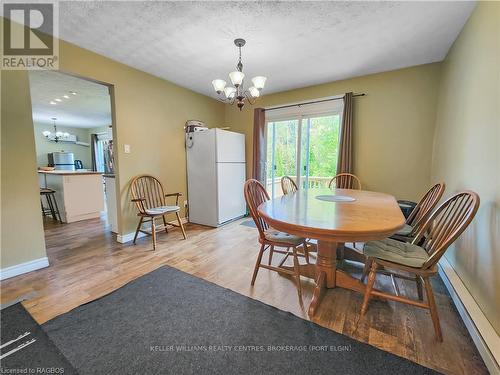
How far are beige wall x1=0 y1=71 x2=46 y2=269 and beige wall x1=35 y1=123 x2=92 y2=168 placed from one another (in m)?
5.86

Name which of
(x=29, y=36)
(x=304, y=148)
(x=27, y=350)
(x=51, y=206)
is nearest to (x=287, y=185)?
(x=304, y=148)

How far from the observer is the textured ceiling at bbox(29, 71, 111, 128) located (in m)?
3.36

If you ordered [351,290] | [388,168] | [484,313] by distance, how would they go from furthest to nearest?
[388,168], [351,290], [484,313]

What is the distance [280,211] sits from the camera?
150 cm

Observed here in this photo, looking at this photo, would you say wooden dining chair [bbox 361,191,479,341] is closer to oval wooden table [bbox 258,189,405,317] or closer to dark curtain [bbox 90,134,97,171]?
oval wooden table [bbox 258,189,405,317]

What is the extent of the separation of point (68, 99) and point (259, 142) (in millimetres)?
4136

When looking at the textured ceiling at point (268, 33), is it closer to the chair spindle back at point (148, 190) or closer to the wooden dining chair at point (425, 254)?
the chair spindle back at point (148, 190)

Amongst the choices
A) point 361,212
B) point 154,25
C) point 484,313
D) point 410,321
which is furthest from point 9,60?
point 484,313

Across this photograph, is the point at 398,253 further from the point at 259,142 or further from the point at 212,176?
the point at 259,142

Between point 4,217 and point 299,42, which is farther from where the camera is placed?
point 299,42

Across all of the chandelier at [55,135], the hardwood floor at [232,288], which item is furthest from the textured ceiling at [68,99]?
the hardwood floor at [232,288]

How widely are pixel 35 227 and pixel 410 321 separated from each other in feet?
11.1

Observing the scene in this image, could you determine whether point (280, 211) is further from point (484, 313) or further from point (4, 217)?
point (4, 217)

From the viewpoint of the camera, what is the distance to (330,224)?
120 centimetres
